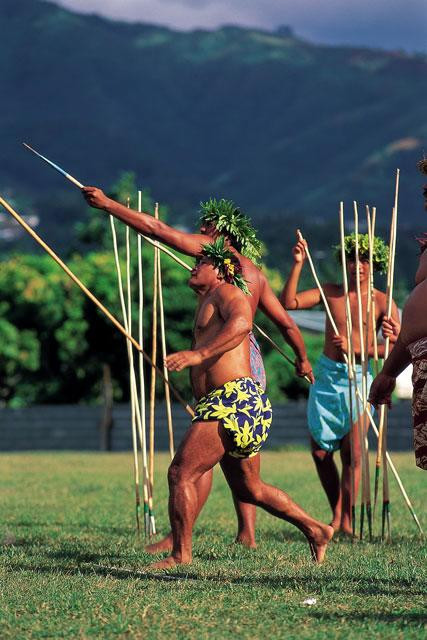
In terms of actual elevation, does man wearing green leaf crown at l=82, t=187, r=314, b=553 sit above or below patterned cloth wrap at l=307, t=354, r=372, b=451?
above

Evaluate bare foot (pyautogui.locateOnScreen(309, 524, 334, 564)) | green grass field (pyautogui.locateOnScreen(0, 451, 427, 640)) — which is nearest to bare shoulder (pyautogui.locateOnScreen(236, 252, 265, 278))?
bare foot (pyautogui.locateOnScreen(309, 524, 334, 564))

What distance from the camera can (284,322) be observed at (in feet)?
29.8

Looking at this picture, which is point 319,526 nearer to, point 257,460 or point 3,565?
point 257,460

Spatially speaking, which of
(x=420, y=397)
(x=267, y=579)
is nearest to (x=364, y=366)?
(x=267, y=579)

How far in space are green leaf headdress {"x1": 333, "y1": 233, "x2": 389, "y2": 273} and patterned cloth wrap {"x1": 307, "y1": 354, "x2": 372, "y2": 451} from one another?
2.56ft

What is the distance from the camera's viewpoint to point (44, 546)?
9.41 m

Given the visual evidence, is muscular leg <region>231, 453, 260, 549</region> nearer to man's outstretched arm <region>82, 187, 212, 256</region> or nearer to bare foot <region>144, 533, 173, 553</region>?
bare foot <region>144, 533, 173, 553</region>

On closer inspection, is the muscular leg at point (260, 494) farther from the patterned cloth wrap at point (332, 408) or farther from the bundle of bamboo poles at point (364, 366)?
the patterned cloth wrap at point (332, 408)

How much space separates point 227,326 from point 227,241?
3.23ft

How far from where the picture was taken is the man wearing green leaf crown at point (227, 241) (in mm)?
7941

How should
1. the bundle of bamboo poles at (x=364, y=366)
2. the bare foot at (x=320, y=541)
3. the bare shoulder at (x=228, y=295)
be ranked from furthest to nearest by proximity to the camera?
the bundle of bamboo poles at (x=364, y=366)
the bare foot at (x=320, y=541)
the bare shoulder at (x=228, y=295)

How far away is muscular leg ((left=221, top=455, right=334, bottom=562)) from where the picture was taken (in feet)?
26.5

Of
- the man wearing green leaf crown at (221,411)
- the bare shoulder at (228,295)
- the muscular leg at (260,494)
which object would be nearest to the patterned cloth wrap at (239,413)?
the man wearing green leaf crown at (221,411)

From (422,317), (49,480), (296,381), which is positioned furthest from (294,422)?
(422,317)
